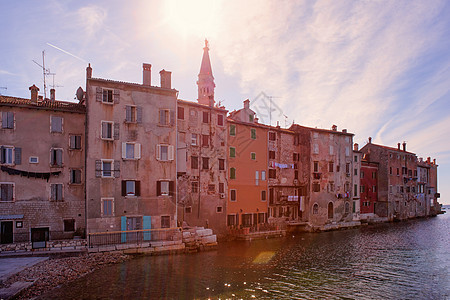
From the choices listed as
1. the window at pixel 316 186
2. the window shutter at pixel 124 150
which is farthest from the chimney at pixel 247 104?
the window shutter at pixel 124 150

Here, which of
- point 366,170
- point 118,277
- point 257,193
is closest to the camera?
point 118,277

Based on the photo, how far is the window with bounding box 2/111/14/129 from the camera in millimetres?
30125

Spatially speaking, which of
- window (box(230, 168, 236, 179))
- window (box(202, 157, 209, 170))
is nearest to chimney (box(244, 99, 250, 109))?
window (box(230, 168, 236, 179))

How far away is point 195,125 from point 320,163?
26255 mm

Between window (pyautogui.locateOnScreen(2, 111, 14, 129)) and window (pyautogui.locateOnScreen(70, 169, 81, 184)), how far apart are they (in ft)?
22.4

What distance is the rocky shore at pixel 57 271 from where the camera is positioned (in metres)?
20.2

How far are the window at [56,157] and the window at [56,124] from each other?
2007 mm

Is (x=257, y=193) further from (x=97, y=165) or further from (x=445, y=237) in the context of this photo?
(x=445, y=237)

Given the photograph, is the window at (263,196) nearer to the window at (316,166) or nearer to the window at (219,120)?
the window at (316,166)

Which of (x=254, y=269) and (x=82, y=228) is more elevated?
(x=82, y=228)

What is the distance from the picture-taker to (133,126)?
33.3m

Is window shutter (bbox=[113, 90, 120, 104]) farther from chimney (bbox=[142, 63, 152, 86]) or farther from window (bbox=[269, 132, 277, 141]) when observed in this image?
window (bbox=[269, 132, 277, 141])

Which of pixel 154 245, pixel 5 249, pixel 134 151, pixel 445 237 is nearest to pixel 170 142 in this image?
pixel 134 151

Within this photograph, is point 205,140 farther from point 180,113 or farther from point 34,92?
point 34,92
